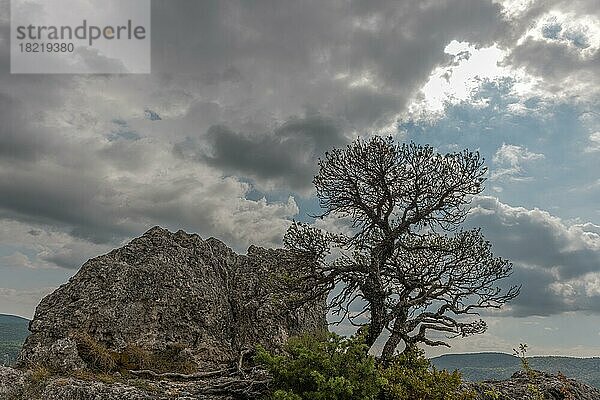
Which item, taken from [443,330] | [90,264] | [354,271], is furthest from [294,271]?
[90,264]

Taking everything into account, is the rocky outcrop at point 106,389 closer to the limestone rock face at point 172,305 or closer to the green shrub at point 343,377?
the green shrub at point 343,377

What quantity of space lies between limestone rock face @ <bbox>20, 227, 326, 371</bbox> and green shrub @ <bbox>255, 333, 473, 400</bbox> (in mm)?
7629

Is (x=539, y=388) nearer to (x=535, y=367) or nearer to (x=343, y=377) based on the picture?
(x=535, y=367)

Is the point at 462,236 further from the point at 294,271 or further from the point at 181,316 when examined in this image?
the point at 181,316

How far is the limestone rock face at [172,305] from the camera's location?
2150 cm

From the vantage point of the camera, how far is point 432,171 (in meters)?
20.8

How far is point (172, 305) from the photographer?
23.5 metres

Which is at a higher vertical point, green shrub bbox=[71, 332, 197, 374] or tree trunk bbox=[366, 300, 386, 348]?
tree trunk bbox=[366, 300, 386, 348]

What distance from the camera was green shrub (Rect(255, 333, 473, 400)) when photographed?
12.7 metres

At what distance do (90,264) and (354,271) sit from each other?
11.9 meters

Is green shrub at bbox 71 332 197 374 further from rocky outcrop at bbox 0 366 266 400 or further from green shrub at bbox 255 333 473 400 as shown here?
green shrub at bbox 255 333 473 400

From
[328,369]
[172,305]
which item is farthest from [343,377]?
[172,305]

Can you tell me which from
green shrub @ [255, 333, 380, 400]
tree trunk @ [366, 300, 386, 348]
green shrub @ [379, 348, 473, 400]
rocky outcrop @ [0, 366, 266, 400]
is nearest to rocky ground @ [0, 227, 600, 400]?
rocky outcrop @ [0, 366, 266, 400]

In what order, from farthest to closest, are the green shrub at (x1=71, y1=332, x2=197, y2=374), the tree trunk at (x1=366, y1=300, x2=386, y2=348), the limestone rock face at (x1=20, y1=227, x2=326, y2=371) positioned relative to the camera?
the limestone rock face at (x1=20, y1=227, x2=326, y2=371) → the tree trunk at (x1=366, y1=300, x2=386, y2=348) → the green shrub at (x1=71, y1=332, x2=197, y2=374)
